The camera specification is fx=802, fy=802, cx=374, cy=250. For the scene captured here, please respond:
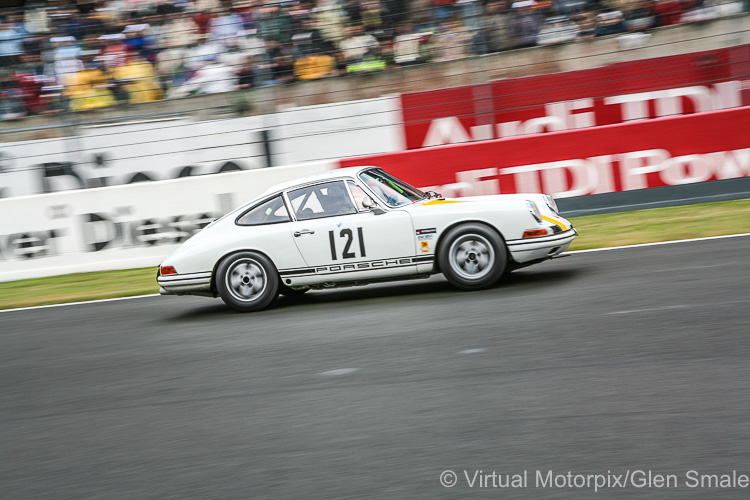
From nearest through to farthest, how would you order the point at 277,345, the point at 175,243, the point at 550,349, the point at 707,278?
1. the point at 550,349
2. the point at 277,345
3. the point at 707,278
4. the point at 175,243

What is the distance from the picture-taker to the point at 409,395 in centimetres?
482

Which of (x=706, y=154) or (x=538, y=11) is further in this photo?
(x=538, y=11)

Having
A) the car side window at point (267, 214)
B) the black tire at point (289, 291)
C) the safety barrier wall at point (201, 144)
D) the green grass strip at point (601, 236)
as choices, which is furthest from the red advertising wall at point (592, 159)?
the car side window at point (267, 214)

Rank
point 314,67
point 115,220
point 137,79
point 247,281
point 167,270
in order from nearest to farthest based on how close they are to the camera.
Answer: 1. point 247,281
2. point 167,270
3. point 115,220
4. point 314,67
5. point 137,79

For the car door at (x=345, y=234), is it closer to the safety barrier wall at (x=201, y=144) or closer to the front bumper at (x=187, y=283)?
the front bumper at (x=187, y=283)

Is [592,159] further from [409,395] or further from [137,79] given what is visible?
[137,79]

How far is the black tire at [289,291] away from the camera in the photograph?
8.24 meters

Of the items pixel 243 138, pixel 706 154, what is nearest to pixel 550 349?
pixel 706 154

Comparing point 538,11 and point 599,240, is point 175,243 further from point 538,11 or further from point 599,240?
point 538,11

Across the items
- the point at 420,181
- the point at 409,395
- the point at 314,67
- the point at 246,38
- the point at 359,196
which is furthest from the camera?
the point at 314,67

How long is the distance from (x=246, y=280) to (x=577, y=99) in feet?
23.3

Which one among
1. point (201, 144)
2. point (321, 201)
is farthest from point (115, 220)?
point (321, 201)

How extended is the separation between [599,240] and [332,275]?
149 inches

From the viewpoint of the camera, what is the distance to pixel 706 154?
36.3 feet
